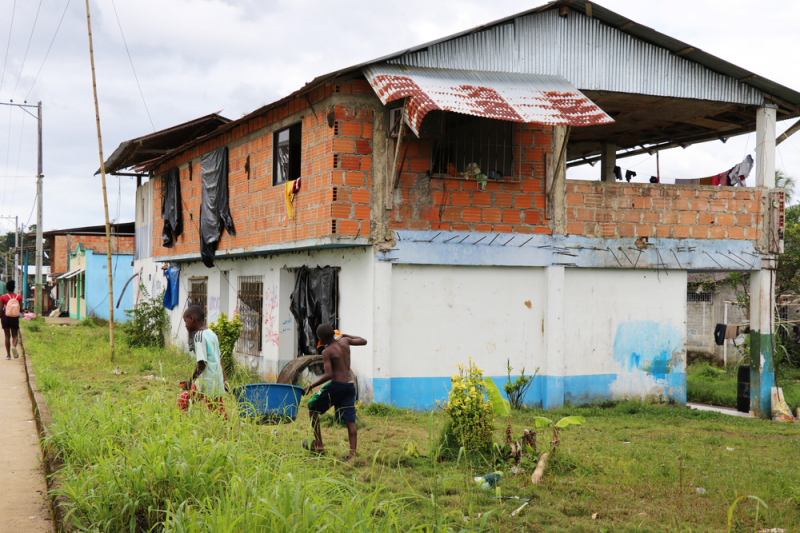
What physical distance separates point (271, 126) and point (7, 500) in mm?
8457

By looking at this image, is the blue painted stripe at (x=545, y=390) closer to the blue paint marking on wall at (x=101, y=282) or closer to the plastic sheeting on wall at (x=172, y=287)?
the plastic sheeting on wall at (x=172, y=287)

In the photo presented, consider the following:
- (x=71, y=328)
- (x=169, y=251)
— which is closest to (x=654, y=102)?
(x=169, y=251)

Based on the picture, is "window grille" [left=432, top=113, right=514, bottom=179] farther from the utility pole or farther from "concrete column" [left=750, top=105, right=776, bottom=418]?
the utility pole

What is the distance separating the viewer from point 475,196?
10.6 m

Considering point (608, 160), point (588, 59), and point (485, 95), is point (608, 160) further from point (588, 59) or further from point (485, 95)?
point (485, 95)

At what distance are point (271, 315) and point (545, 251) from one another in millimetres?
5474

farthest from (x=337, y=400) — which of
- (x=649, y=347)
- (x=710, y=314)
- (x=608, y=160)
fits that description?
(x=710, y=314)

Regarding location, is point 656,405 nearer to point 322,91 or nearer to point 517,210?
point 517,210

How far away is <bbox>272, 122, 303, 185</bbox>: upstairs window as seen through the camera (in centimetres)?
1214

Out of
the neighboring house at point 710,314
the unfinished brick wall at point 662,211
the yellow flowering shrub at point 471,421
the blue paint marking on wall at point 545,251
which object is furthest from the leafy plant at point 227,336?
the neighboring house at point 710,314

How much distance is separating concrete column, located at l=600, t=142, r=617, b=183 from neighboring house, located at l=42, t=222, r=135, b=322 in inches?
758

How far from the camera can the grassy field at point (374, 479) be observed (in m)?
4.32

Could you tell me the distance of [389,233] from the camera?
10.3 m

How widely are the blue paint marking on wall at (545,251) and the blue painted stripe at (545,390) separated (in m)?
1.79
